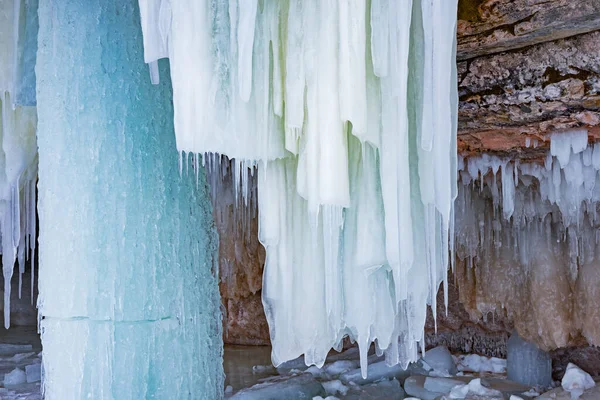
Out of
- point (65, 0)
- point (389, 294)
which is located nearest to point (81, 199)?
point (65, 0)

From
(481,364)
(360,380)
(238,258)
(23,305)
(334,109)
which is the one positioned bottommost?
(481,364)

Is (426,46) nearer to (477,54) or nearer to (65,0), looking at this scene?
(477,54)

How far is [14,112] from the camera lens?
363 centimetres

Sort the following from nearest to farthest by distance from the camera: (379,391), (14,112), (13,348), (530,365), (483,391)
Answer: (14,112) < (483,391) < (379,391) < (530,365) < (13,348)

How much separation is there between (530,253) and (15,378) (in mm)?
5176

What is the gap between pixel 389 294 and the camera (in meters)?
3.18

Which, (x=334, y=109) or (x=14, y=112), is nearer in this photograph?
(x=334, y=109)

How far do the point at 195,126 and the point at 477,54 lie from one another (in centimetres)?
153

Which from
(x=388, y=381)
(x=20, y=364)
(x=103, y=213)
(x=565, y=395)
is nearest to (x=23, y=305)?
(x=20, y=364)

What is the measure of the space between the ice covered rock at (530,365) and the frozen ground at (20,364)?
15.1ft

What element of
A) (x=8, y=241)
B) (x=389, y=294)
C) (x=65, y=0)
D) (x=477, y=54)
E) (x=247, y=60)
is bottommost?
(x=389, y=294)

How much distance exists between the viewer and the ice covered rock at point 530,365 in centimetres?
658

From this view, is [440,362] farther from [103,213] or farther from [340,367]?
[103,213]

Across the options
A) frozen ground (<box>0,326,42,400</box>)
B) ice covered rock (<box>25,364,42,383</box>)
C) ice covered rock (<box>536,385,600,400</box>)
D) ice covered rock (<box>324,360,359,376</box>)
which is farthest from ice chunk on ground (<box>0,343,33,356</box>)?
ice covered rock (<box>536,385,600,400</box>)
